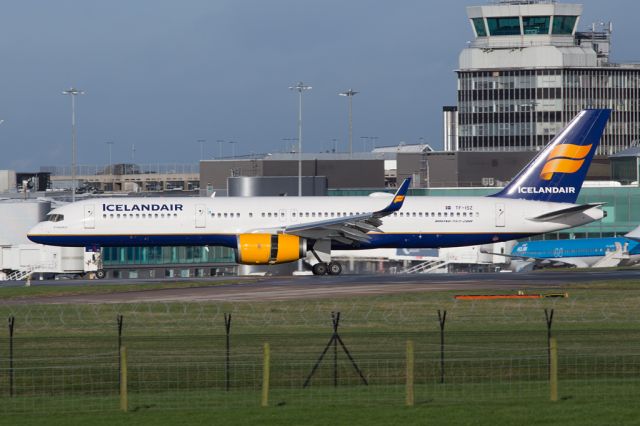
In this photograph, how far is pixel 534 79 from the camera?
18525cm

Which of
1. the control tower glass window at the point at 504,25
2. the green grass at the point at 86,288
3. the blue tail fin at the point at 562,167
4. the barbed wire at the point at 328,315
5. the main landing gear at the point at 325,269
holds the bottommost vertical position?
the barbed wire at the point at 328,315

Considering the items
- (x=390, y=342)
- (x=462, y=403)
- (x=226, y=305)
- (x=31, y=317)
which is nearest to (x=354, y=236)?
(x=226, y=305)

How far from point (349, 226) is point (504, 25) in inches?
4740

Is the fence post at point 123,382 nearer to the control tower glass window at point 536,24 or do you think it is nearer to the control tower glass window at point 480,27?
the control tower glass window at point 536,24

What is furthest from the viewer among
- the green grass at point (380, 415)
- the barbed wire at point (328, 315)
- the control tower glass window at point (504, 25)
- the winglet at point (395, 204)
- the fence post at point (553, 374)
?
the control tower glass window at point (504, 25)

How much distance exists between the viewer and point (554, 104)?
7392 inches

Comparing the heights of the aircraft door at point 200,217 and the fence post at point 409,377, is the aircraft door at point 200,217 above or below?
above

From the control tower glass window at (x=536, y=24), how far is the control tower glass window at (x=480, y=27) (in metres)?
5.74

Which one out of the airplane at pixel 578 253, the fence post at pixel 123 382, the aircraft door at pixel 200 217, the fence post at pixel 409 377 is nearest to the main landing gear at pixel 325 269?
the aircraft door at pixel 200 217

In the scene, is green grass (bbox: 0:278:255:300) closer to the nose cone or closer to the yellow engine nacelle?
the yellow engine nacelle

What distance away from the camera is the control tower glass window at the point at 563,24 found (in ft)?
583

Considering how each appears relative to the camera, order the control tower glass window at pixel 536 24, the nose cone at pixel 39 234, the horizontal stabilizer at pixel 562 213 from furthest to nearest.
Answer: the control tower glass window at pixel 536 24
the horizontal stabilizer at pixel 562 213
the nose cone at pixel 39 234

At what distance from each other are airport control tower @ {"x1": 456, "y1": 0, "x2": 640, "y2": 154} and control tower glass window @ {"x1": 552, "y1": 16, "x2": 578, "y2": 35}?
0.45 feet

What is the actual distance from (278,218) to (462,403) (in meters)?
40.7
